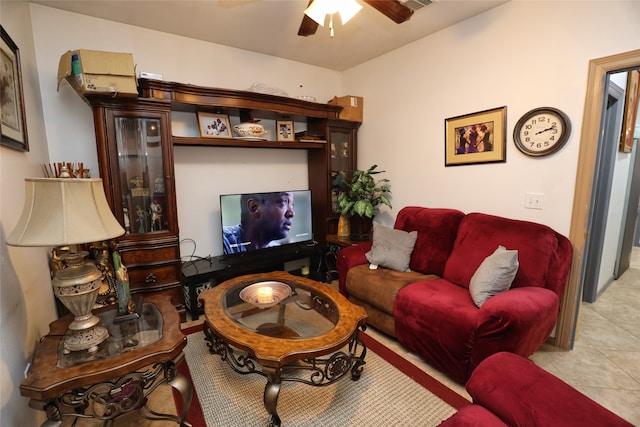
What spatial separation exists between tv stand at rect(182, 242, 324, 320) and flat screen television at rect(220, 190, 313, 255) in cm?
9

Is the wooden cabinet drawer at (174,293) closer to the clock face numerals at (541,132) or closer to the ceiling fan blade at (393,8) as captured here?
the ceiling fan blade at (393,8)

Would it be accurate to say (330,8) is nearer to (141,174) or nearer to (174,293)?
(141,174)

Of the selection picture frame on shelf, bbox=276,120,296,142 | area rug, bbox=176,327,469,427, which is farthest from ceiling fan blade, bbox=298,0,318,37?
area rug, bbox=176,327,469,427

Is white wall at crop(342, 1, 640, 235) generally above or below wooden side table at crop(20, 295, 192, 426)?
above

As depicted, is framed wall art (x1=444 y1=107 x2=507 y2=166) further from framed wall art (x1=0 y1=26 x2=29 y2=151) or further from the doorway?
framed wall art (x1=0 y1=26 x2=29 y2=151)

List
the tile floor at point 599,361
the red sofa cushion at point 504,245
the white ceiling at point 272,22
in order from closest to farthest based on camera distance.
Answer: the tile floor at point 599,361
the red sofa cushion at point 504,245
the white ceiling at point 272,22

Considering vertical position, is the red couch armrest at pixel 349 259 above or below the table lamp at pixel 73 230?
below

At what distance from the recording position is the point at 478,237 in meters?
2.31

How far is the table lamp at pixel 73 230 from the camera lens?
3.97 ft

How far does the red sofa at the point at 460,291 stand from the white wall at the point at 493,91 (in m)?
0.34

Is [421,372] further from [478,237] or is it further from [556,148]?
[556,148]

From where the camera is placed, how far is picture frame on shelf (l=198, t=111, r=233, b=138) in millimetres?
2867

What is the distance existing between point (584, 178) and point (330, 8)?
2.05 m

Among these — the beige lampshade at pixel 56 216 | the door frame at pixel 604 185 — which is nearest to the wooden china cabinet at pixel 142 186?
the beige lampshade at pixel 56 216
